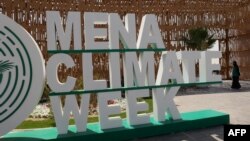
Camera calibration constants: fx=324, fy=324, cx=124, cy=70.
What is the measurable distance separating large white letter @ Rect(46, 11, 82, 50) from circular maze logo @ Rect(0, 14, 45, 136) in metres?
0.40

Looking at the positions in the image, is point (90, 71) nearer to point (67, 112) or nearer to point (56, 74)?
point (56, 74)

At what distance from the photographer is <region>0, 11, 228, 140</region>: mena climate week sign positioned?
591 cm

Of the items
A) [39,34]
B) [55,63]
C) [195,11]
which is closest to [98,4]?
[39,34]

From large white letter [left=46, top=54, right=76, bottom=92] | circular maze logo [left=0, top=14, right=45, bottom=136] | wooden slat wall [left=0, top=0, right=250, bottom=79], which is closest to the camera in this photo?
circular maze logo [left=0, top=14, right=45, bottom=136]

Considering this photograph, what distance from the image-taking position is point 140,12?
17953 millimetres

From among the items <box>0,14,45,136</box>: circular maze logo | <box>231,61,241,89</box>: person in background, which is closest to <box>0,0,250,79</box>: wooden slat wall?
<box>231,61,241,89</box>: person in background

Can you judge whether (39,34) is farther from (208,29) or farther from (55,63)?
(208,29)

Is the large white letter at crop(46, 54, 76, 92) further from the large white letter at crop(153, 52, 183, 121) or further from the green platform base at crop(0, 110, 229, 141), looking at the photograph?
the large white letter at crop(153, 52, 183, 121)

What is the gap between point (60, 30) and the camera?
6.36 meters

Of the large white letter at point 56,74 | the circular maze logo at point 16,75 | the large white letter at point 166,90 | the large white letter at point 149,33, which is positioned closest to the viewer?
the circular maze logo at point 16,75

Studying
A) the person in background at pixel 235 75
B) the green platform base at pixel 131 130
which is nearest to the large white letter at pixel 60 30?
the green platform base at pixel 131 130

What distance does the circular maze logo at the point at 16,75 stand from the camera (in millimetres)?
5840

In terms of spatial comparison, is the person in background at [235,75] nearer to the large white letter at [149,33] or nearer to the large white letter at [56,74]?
the large white letter at [149,33]

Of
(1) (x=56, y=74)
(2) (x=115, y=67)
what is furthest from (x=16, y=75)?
(2) (x=115, y=67)
